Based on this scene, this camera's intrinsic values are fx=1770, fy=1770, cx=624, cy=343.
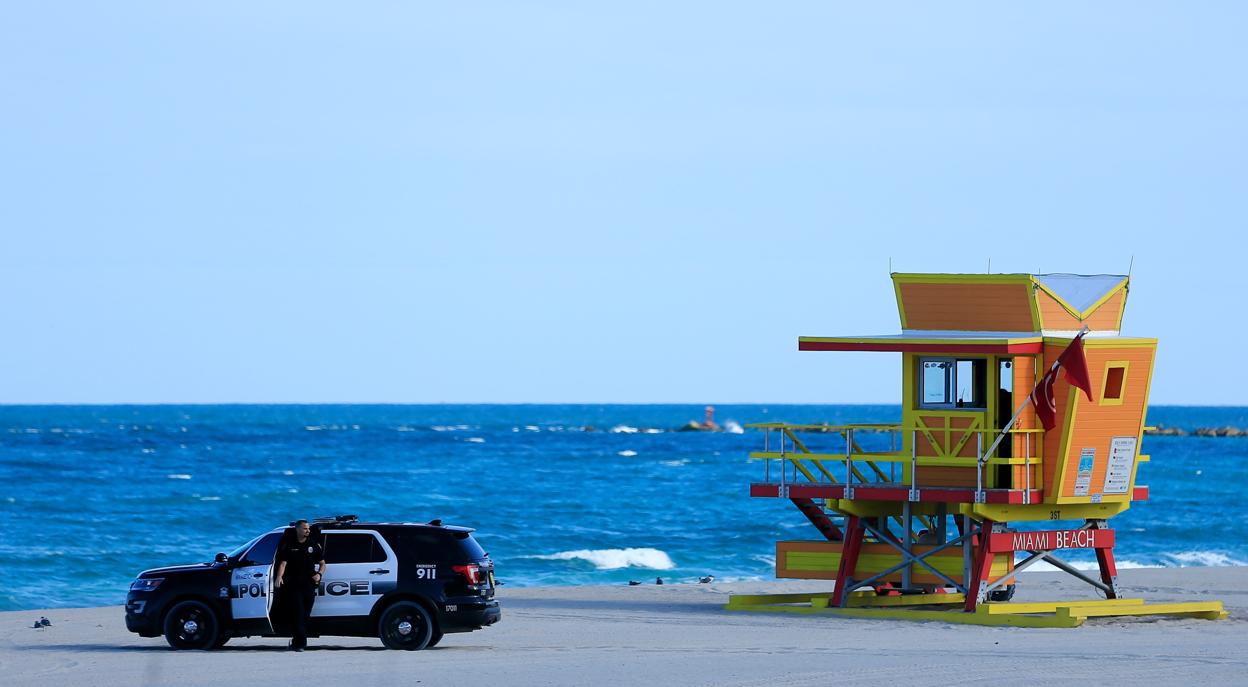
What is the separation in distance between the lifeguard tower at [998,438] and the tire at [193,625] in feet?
29.8

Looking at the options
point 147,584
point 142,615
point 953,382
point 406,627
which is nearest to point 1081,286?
point 953,382

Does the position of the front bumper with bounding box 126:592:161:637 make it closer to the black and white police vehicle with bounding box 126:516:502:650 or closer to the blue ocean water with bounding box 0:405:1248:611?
the black and white police vehicle with bounding box 126:516:502:650

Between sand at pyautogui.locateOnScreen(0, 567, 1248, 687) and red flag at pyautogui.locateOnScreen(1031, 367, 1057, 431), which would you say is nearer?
sand at pyautogui.locateOnScreen(0, 567, 1248, 687)

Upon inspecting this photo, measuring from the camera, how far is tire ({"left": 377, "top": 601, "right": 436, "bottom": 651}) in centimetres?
2145

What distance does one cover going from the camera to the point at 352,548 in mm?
21562

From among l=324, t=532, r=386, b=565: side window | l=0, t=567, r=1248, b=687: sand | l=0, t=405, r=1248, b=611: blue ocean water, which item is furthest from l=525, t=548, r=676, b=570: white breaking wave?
l=324, t=532, r=386, b=565: side window

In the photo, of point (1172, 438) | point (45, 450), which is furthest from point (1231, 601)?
point (1172, 438)

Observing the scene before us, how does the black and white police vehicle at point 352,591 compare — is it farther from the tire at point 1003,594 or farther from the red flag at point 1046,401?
the tire at point 1003,594

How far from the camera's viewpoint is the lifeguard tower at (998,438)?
25500 mm

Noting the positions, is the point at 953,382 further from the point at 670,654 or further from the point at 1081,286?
the point at 670,654

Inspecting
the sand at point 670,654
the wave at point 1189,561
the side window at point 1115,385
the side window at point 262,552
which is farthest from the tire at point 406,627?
the wave at point 1189,561

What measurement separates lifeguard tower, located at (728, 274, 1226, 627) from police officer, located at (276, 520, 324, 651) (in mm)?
8127

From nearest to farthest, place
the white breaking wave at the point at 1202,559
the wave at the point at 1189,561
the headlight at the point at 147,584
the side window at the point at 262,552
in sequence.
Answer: the side window at the point at 262,552 < the headlight at the point at 147,584 < the wave at the point at 1189,561 < the white breaking wave at the point at 1202,559

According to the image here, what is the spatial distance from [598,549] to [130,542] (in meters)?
13.6
